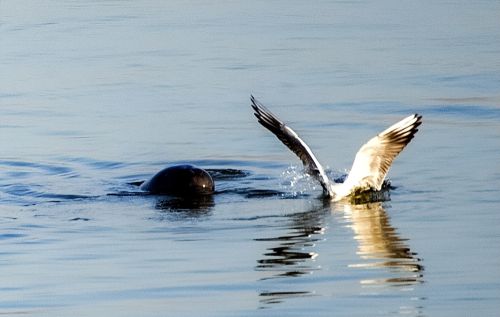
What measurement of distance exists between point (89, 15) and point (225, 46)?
5485 millimetres

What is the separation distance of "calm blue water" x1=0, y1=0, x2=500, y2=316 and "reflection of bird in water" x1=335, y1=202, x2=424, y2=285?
0.07 ft

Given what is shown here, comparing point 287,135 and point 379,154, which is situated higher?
point 287,135

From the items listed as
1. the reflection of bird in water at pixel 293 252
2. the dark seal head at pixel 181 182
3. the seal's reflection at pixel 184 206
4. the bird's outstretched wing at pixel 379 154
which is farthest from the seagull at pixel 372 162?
the dark seal head at pixel 181 182

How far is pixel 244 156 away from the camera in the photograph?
51.8 feet

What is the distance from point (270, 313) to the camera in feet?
29.6

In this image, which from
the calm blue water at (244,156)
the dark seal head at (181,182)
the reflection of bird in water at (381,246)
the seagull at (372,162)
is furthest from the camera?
the dark seal head at (181,182)

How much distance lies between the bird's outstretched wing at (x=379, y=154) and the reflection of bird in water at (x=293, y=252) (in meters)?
0.77

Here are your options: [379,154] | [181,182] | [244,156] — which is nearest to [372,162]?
[379,154]

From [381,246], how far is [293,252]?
629mm

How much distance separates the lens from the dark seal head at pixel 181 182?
14.3 m

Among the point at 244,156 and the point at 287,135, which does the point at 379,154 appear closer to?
the point at 287,135

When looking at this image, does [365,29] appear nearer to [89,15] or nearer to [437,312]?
[89,15]

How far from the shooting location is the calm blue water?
9.86m

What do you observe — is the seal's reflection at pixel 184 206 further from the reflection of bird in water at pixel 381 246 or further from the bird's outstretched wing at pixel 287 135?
the reflection of bird in water at pixel 381 246
